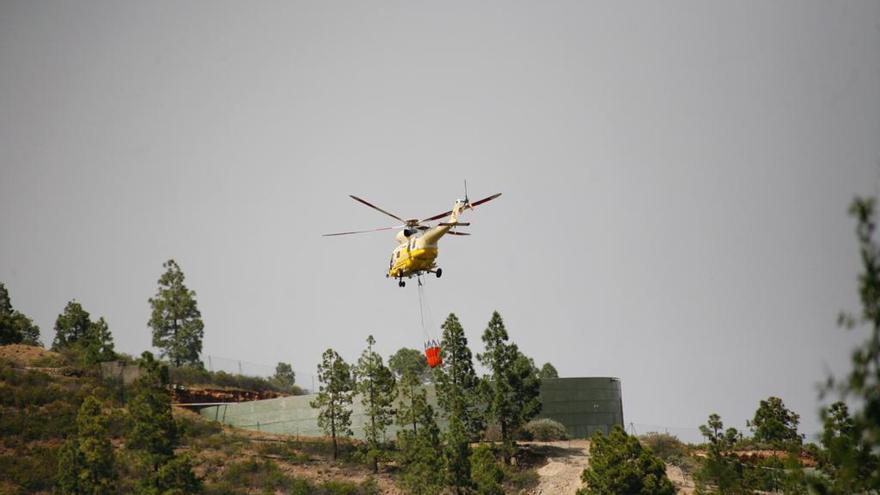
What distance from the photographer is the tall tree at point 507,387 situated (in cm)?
6718

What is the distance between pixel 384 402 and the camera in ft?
218

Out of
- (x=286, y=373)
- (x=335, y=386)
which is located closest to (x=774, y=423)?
(x=335, y=386)

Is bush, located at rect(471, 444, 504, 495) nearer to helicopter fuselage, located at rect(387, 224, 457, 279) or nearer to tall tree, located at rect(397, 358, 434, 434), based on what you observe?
tall tree, located at rect(397, 358, 434, 434)

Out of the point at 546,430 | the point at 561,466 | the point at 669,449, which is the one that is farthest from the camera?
the point at 546,430

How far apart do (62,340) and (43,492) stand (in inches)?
1698

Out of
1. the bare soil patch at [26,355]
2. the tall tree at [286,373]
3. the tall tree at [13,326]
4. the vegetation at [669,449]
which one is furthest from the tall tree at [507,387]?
the tall tree at [286,373]

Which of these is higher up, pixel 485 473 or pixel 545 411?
pixel 545 411

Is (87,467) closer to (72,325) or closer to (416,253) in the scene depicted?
(416,253)

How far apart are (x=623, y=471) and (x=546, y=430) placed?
28372mm

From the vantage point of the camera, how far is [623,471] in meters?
48.3

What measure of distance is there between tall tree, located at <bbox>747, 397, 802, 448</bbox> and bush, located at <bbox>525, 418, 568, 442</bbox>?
19.2 metres

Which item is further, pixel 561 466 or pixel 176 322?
pixel 176 322

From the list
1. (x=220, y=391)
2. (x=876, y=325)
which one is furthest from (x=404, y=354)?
(x=876, y=325)

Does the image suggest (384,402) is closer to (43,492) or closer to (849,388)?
(43,492)
